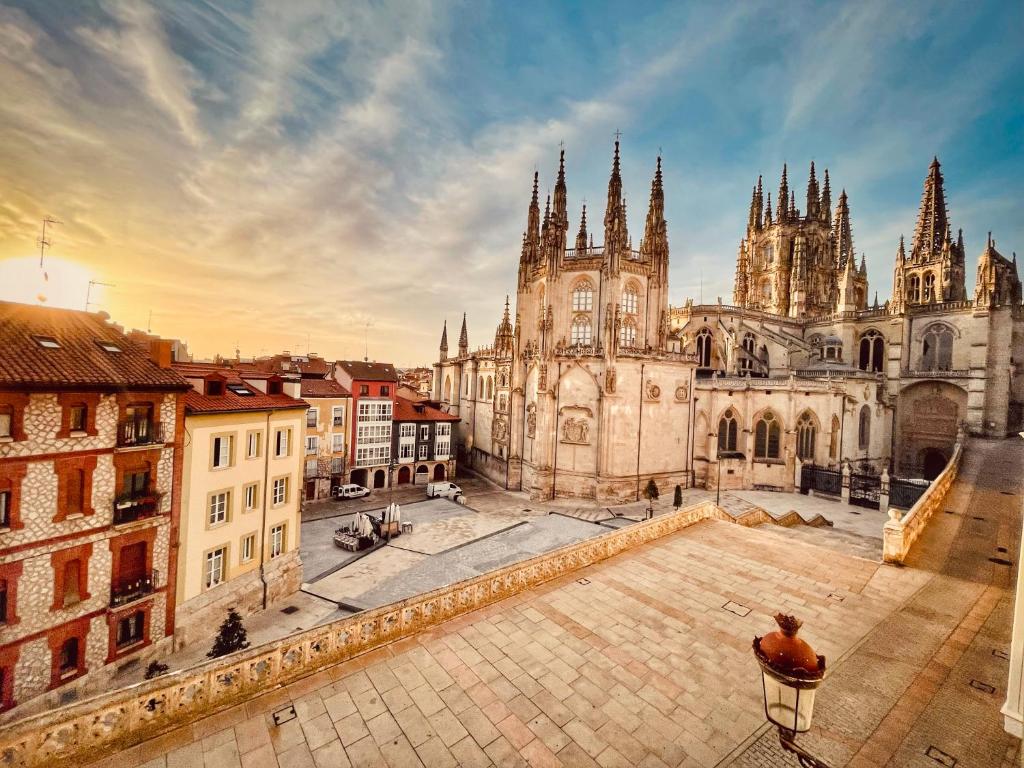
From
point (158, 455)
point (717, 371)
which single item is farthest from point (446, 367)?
point (158, 455)

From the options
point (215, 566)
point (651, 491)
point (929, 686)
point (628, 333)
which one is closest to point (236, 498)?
point (215, 566)

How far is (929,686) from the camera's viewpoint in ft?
28.8

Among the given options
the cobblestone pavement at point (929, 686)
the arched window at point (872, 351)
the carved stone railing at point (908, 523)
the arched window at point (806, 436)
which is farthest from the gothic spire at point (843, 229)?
the cobblestone pavement at point (929, 686)

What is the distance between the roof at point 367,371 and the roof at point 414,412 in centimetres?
313

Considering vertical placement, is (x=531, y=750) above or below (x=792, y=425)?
below

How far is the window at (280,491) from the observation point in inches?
775

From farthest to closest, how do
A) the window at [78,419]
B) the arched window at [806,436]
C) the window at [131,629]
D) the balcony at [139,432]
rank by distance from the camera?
1. the arched window at [806,436]
2. the window at [131,629]
3. the balcony at [139,432]
4. the window at [78,419]

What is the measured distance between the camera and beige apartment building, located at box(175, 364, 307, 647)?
16078 millimetres

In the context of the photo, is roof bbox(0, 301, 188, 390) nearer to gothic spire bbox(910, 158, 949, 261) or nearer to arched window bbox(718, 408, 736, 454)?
arched window bbox(718, 408, 736, 454)

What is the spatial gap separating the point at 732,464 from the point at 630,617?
31346 millimetres

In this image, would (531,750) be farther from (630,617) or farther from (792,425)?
(792,425)

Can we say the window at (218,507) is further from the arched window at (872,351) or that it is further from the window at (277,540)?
the arched window at (872,351)

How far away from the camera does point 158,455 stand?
15.0 m

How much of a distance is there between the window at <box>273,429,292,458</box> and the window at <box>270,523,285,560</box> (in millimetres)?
3301
